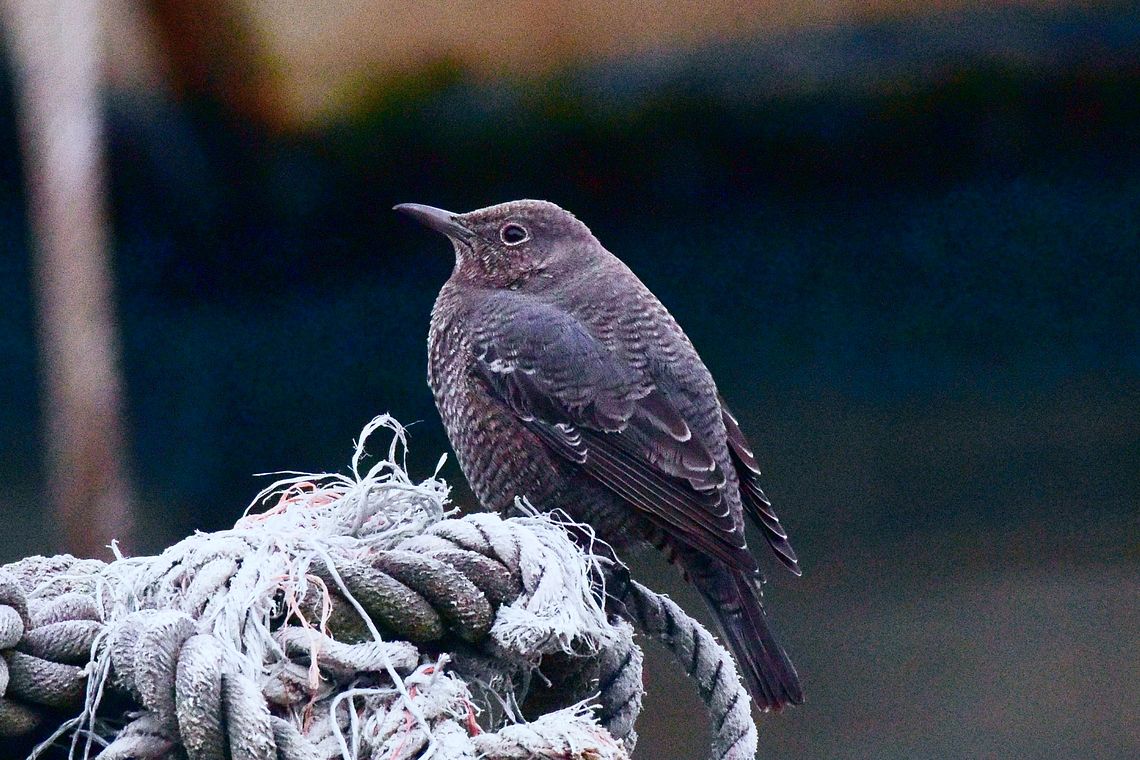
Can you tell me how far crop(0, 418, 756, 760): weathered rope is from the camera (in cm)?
137

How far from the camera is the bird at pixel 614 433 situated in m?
2.70

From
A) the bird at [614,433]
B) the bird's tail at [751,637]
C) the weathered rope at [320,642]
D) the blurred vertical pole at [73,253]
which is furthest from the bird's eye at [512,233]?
the blurred vertical pole at [73,253]

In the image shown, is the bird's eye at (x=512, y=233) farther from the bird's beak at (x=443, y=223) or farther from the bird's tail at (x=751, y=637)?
the bird's tail at (x=751, y=637)

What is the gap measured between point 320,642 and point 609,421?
138 cm

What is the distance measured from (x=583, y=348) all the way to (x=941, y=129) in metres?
2.24

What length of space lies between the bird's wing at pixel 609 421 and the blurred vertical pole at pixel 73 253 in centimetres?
251

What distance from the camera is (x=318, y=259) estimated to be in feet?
16.3

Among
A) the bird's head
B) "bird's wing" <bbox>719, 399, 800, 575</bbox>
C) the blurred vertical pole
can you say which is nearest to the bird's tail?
"bird's wing" <bbox>719, 399, 800, 575</bbox>

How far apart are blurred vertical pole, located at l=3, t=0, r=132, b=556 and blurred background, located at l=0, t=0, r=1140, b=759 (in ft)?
0.05

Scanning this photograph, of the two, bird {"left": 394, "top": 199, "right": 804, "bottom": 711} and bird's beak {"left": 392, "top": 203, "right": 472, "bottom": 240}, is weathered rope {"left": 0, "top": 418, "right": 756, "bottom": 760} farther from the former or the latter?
bird's beak {"left": 392, "top": 203, "right": 472, "bottom": 240}

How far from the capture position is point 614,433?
2789 millimetres

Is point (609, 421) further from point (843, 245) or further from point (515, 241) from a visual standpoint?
point (843, 245)

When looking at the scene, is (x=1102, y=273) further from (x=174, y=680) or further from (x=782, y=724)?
(x=174, y=680)

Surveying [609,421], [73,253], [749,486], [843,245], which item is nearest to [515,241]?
[609,421]
